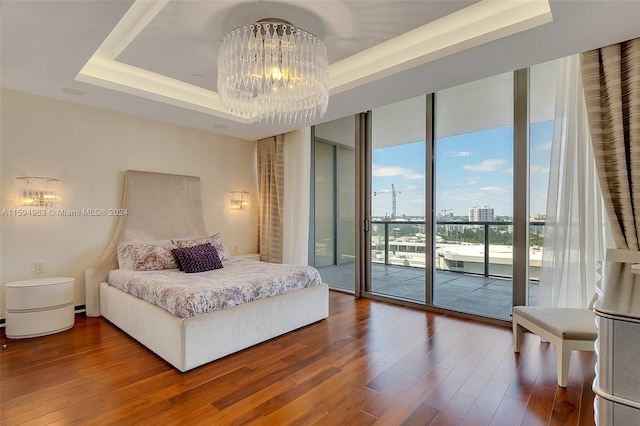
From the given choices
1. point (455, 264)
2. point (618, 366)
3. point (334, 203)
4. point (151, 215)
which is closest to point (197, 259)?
point (151, 215)

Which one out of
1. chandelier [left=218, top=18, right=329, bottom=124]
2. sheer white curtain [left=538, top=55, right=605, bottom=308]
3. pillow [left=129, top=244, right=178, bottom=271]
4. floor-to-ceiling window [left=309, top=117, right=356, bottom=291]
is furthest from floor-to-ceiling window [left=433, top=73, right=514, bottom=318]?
pillow [left=129, top=244, right=178, bottom=271]

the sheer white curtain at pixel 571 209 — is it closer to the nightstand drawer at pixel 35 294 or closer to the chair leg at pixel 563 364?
the chair leg at pixel 563 364

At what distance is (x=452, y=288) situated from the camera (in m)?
4.02

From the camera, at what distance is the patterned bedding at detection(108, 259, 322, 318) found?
8.35 feet

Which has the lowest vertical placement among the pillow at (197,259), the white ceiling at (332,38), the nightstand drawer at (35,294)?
the nightstand drawer at (35,294)

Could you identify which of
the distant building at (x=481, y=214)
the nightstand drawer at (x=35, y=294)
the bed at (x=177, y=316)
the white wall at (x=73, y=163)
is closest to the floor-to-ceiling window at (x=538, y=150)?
the distant building at (x=481, y=214)

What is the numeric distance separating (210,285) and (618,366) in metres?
2.66

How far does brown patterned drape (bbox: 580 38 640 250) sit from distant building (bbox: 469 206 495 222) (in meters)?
1.09

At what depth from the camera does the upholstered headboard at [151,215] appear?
3.73m

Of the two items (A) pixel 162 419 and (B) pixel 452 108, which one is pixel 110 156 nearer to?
(A) pixel 162 419

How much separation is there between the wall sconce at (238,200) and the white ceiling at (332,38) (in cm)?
202

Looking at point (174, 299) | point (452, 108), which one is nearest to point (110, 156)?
point (174, 299)

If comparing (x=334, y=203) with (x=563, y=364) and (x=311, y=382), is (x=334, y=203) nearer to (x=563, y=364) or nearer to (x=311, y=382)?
(x=311, y=382)

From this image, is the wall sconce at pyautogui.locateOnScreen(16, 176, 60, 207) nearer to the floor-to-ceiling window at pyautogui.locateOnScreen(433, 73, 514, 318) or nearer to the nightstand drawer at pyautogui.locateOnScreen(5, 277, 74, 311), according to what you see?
the nightstand drawer at pyautogui.locateOnScreen(5, 277, 74, 311)
